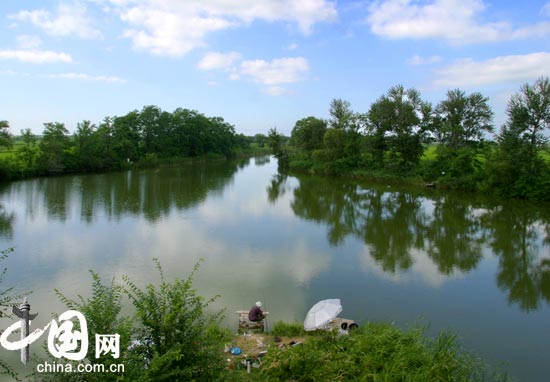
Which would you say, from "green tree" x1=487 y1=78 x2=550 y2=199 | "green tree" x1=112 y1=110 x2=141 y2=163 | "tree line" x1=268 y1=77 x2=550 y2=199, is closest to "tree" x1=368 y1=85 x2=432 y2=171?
"tree line" x1=268 y1=77 x2=550 y2=199

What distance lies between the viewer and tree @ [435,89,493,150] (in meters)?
31.8

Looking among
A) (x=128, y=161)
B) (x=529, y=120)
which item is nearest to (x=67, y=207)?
(x=128, y=161)

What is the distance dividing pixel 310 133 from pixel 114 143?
2192 centimetres

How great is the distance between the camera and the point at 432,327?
325 inches

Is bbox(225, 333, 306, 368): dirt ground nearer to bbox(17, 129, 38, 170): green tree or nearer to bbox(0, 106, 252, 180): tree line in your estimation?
bbox(0, 106, 252, 180): tree line

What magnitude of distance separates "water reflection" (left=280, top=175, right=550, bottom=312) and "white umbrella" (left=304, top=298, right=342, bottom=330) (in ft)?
15.4

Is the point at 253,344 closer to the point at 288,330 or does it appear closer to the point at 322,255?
the point at 288,330

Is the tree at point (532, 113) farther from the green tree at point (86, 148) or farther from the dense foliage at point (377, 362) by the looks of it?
the green tree at point (86, 148)

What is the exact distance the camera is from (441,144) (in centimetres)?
3183

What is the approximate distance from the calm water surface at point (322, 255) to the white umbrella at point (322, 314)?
118 centimetres

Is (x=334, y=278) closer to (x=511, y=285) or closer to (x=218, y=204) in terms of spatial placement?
(x=511, y=285)

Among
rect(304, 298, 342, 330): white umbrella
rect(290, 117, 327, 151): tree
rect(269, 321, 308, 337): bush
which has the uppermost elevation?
rect(290, 117, 327, 151): tree

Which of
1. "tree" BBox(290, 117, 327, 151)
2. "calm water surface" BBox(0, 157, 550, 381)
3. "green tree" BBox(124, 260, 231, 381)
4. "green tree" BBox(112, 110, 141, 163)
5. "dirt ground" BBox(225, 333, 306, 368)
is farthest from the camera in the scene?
"tree" BBox(290, 117, 327, 151)

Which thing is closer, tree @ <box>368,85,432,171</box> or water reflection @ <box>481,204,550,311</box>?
water reflection @ <box>481,204,550,311</box>
